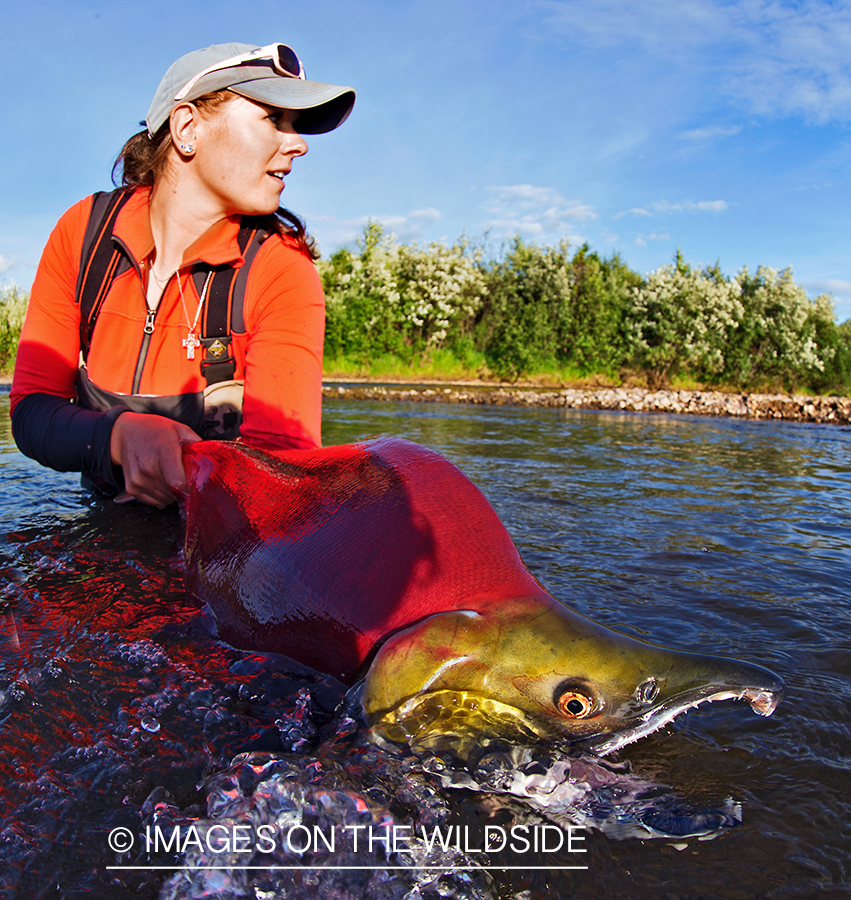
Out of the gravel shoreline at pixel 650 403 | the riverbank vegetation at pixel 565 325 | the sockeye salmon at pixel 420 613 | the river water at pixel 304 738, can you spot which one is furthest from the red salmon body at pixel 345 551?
the riverbank vegetation at pixel 565 325

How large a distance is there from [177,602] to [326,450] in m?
0.77

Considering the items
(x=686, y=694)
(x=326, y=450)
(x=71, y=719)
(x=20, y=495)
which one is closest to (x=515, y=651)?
(x=686, y=694)

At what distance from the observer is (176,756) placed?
1.36 metres

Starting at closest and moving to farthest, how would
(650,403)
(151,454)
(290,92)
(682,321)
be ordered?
(151,454) < (290,92) < (650,403) < (682,321)

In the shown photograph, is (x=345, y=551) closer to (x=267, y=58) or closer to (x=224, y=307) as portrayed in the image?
(x=224, y=307)

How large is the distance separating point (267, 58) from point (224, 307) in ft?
3.19

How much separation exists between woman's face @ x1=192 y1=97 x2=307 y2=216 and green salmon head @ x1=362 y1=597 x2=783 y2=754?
208 cm

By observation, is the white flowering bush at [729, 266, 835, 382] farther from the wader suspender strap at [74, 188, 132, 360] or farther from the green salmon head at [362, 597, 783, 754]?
the green salmon head at [362, 597, 783, 754]

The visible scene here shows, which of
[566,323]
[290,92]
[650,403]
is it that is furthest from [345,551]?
[566,323]

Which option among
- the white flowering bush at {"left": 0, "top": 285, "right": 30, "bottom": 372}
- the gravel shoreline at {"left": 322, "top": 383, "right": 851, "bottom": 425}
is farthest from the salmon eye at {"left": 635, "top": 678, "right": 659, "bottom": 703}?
the white flowering bush at {"left": 0, "top": 285, "right": 30, "bottom": 372}

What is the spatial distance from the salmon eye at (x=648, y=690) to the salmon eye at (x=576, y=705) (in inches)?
3.6

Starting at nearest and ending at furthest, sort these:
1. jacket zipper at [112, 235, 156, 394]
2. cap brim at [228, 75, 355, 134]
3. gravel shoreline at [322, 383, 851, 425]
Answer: cap brim at [228, 75, 355, 134] → jacket zipper at [112, 235, 156, 394] → gravel shoreline at [322, 383, 851, 425]

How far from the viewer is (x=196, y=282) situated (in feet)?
9.07

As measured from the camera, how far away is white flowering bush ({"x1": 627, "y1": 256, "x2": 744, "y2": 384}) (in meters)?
27.6
